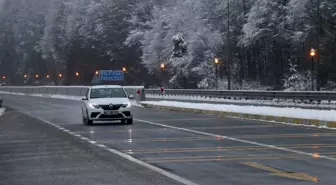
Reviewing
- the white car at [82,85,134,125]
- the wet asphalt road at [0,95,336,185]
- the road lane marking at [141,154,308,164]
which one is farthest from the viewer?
the white car at [82,85,134,125]

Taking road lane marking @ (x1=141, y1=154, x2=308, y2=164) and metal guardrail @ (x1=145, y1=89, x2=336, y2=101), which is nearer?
road lane marking @ (x1=141, y1=154, x2=308, y2=164)

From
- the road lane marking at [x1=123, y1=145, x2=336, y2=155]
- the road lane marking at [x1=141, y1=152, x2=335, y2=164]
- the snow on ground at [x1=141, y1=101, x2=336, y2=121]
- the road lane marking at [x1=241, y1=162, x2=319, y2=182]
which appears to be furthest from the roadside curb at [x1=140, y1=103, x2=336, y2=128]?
the road lane marking at [x1=241, y1=162, x2=319, y2=182]

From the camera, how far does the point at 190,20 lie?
7175cm

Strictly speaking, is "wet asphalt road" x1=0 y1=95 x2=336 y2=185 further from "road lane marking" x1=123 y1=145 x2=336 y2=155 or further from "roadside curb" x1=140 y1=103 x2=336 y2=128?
"roadside curb" x1=140 y1=103 x2=336 y2=128

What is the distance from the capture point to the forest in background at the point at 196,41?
5541cm

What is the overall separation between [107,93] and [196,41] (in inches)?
1721

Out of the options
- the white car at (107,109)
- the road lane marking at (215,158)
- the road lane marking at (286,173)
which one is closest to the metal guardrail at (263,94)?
the white car at (107,109)

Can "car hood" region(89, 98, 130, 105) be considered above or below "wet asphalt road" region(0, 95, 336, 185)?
above

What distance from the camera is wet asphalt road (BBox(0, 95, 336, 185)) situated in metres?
9.82

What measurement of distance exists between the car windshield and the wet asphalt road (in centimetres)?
388

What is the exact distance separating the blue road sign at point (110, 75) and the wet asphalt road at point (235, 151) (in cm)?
4255

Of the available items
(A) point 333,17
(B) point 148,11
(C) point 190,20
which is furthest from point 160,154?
(B) point 148,11

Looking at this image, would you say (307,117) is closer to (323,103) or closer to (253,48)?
(323,103)

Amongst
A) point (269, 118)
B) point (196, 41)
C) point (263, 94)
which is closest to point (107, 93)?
point (269, 118)
